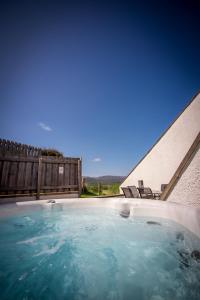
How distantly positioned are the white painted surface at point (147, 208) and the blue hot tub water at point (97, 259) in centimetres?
16

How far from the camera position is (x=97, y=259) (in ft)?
7.43

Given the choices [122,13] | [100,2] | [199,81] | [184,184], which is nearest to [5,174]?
[184,184]

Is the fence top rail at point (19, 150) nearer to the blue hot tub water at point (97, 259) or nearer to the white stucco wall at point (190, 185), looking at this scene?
the blue hot tub water at point (97, 259)

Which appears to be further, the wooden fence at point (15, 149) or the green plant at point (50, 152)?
the green plant at point (50, 152)

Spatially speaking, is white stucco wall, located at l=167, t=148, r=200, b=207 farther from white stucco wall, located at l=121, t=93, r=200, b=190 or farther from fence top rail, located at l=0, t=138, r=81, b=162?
fence top rail, located at l=0, t=138, r=81, b=162

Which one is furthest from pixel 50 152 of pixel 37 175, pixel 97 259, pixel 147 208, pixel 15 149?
pixel 97 259

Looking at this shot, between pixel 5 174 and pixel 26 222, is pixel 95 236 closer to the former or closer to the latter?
pixel 26 222

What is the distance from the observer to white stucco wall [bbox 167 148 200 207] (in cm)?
392

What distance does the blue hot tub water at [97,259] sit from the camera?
4.92 feet

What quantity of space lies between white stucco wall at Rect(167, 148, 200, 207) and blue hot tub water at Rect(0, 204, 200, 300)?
1022mm

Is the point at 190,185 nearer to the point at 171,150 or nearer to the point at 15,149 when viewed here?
the point at 171,150

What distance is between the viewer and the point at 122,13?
5352mm

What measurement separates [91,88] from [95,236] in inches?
266

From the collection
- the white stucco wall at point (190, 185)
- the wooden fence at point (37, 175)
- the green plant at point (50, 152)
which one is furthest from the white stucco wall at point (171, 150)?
the green plant at point (50, 152)
